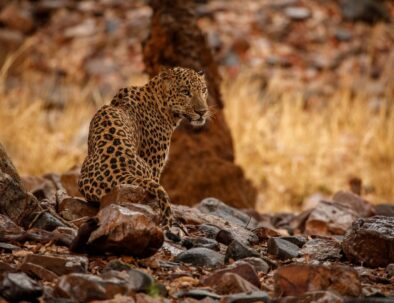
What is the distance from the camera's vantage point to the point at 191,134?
11031mm

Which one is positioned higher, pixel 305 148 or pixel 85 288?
pixel 85 288

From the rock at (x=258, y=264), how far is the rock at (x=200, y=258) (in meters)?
0.17

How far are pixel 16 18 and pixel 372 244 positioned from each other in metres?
15.8

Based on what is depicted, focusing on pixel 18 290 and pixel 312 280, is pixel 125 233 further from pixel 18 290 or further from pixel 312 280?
pixel 312 280

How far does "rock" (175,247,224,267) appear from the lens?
595 cm

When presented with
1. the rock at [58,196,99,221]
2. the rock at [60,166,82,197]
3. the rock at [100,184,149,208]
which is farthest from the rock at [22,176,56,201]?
the rock at [100,184,149,208]

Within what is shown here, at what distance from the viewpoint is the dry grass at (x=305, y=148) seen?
46.2 feet

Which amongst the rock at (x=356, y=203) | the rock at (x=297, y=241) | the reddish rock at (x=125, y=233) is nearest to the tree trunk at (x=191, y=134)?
the rock at (x=356, y=203)

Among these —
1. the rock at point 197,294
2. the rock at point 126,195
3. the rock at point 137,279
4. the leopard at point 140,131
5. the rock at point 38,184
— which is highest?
the leopard at point 140,131

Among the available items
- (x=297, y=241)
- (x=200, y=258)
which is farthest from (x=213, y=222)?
(x=200, y=258)

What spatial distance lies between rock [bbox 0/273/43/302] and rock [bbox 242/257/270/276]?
4.91ft

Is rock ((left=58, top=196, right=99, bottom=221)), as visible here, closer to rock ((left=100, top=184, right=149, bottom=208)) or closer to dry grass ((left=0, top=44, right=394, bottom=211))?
rock ((left=100, top=184, right=149, bottom=208))

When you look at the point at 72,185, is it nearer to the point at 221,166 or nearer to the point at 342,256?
the point at 221,166

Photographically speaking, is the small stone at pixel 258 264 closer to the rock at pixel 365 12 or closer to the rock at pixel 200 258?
the rock at pixel 200 258
